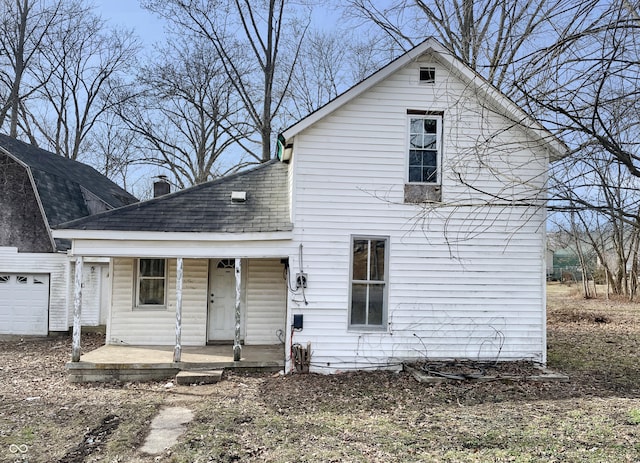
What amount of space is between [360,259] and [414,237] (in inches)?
46.4

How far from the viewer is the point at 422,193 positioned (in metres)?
9.41

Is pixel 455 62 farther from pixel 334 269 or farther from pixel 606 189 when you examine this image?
pixel 334 269

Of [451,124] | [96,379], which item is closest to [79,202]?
[96,379]

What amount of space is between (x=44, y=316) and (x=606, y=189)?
15245 mm

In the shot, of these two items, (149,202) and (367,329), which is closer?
(367,329)

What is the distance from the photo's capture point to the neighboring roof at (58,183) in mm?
15375

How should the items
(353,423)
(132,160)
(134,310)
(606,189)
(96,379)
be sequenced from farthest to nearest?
(132,160), (134,310), (96,379), (606,189), (353,423)

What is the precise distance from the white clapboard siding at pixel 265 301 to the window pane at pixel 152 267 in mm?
2124

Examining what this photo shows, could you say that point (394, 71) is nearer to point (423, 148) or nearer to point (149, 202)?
point (423, 148)

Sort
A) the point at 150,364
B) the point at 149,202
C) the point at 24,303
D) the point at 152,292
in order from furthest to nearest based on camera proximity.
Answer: the point at 24,303
the point at 152,292
the point at 149,202
the point at 150,364

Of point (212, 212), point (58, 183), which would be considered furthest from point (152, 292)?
point (58, 183)

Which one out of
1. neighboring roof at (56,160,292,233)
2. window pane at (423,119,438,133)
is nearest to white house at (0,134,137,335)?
neighboring roof at (56,160,292,233)

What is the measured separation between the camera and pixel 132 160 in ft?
95.7

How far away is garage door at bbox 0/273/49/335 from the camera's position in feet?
47.2
